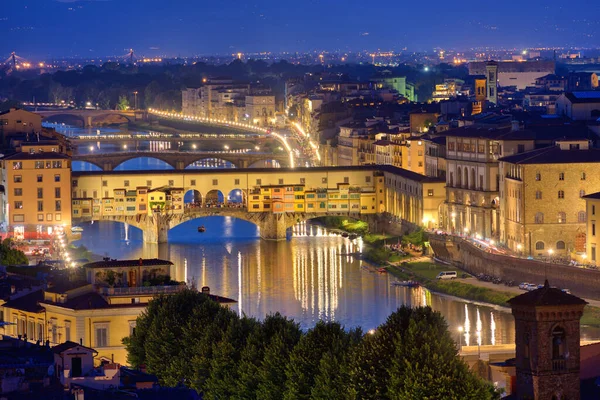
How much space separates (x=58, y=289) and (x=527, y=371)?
22.4ft

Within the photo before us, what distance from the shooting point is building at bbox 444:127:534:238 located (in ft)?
106

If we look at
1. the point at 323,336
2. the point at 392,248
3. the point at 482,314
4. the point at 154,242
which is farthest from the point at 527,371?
the point at 154,242

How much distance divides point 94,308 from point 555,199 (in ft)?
39.6

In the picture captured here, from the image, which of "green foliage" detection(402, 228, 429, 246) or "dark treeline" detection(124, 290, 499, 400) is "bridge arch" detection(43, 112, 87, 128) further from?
"dark treeline" detection(124, 290, 499, 400)

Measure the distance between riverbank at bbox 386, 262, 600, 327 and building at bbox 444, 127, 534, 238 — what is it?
4.96ft

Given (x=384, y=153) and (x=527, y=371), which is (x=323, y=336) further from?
(x=384, y=153)

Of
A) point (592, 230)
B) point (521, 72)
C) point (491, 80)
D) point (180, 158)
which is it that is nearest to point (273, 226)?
point (592, 230)

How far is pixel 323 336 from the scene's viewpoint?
1612 centimetres

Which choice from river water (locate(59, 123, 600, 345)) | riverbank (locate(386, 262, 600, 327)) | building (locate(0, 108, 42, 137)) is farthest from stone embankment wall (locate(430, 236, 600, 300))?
building (locate(0, 108, 42, 137))

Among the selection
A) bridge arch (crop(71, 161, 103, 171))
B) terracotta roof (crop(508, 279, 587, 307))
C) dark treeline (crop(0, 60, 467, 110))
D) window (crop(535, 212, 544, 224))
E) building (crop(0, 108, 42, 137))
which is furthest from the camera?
dark treeline (crop(0, 60, 467, 110))

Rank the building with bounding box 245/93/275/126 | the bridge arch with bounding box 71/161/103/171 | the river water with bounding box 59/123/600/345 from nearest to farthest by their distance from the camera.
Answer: the river water with bounding box 59/123/600/345
the bridge arch with bounding box 71/161/103/171
the building with bounding box 245/93/275/126

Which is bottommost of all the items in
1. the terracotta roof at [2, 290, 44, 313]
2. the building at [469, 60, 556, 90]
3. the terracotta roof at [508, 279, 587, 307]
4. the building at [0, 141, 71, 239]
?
the terracotta roof at [2, 290, 44, 313]

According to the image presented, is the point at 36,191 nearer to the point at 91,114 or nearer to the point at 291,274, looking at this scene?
the point at 291,274

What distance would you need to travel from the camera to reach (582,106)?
114 feet
